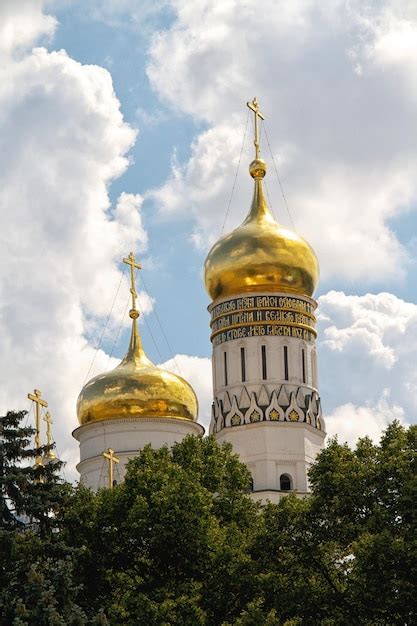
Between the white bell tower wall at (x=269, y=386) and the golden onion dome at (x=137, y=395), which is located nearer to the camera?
the white bell tower wall at (x=269, y=386)

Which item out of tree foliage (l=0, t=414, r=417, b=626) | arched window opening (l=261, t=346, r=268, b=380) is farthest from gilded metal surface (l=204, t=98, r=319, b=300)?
tree foliage (l=0, t=414, r=417, b=626)

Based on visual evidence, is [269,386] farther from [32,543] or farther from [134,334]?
[32,543]

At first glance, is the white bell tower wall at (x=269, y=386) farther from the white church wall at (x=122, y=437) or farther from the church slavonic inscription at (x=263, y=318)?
the white church wall at (x=122, y=437)

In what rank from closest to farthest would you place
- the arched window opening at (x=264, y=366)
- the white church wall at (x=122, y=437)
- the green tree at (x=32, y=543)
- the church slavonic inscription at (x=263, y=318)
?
the green tree at (x=32, y=543)
the arched window opening at (x=264, y=366)
the white church wall at (x=122, y=437)
the church slavonic inscription at (x=263, y=318)

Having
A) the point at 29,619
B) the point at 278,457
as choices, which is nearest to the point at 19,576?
the point at 29,619

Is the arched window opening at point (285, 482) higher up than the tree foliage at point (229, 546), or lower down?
higher up

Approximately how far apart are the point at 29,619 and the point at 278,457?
2358cm

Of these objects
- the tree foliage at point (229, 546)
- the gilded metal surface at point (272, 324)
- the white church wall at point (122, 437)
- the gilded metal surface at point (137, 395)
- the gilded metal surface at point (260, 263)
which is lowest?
the tree foliage at point (229, 546)

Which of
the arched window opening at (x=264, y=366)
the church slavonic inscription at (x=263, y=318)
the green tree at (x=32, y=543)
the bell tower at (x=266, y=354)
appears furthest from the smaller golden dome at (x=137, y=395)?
the green tree at (x=32, y=543)

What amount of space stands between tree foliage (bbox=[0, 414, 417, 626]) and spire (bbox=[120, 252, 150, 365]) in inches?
801

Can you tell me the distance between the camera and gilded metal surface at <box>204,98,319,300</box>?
178 ft

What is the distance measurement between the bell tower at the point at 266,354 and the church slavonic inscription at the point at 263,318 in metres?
0.03

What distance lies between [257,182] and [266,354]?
21.5 feet

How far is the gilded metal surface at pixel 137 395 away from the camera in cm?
5403
